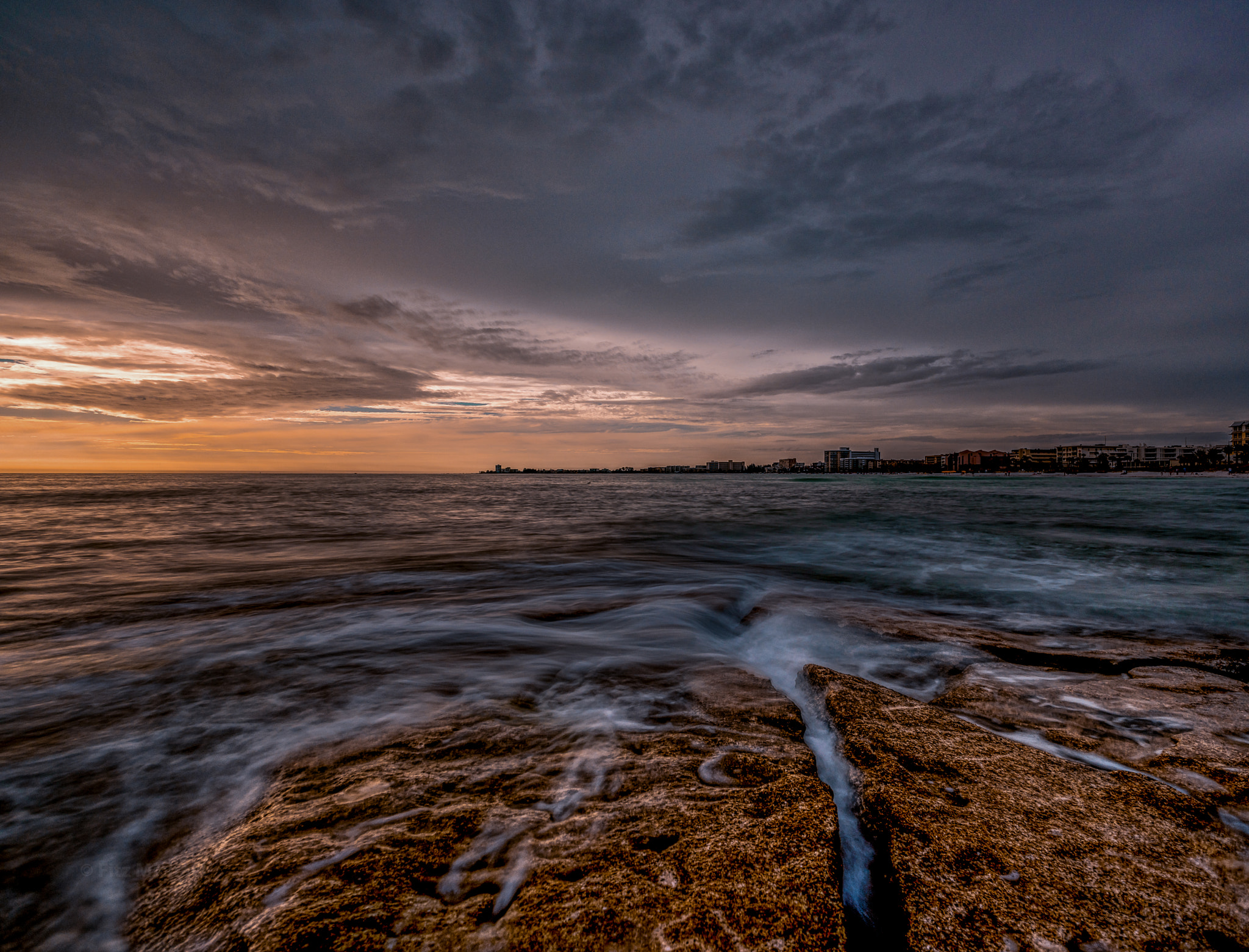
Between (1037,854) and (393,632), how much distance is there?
A: 513 cm

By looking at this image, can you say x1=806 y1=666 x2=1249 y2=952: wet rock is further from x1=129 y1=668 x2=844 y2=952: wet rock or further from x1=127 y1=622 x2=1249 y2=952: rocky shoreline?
x1=129 y1=668 x2=844 y2=952: wet rock

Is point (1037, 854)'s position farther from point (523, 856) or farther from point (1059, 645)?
point (1059, 645)

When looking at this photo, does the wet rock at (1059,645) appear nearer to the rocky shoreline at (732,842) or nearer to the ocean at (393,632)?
the ocean at (393,632)

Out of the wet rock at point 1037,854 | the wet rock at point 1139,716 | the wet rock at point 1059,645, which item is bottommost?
the wet rock at point 1059,645

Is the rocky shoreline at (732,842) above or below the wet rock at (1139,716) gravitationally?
above

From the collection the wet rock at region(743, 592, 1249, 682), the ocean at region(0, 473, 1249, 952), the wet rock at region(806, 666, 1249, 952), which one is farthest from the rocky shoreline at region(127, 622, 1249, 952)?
the wet rock at region(743, 592, 1249, 682)

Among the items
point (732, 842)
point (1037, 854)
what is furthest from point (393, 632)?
point (1037, 854)

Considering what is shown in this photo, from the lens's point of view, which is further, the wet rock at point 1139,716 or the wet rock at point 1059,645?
the wet rock at point 1059,645

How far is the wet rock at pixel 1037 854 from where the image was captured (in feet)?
4.84

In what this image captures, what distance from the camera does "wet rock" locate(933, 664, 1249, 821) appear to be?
241 cm

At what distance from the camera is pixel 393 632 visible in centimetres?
527

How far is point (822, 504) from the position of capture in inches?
1067

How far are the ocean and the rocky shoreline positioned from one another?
0.40 meters

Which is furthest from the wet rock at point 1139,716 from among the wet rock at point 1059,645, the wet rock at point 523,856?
the wet rock at point 523,856
